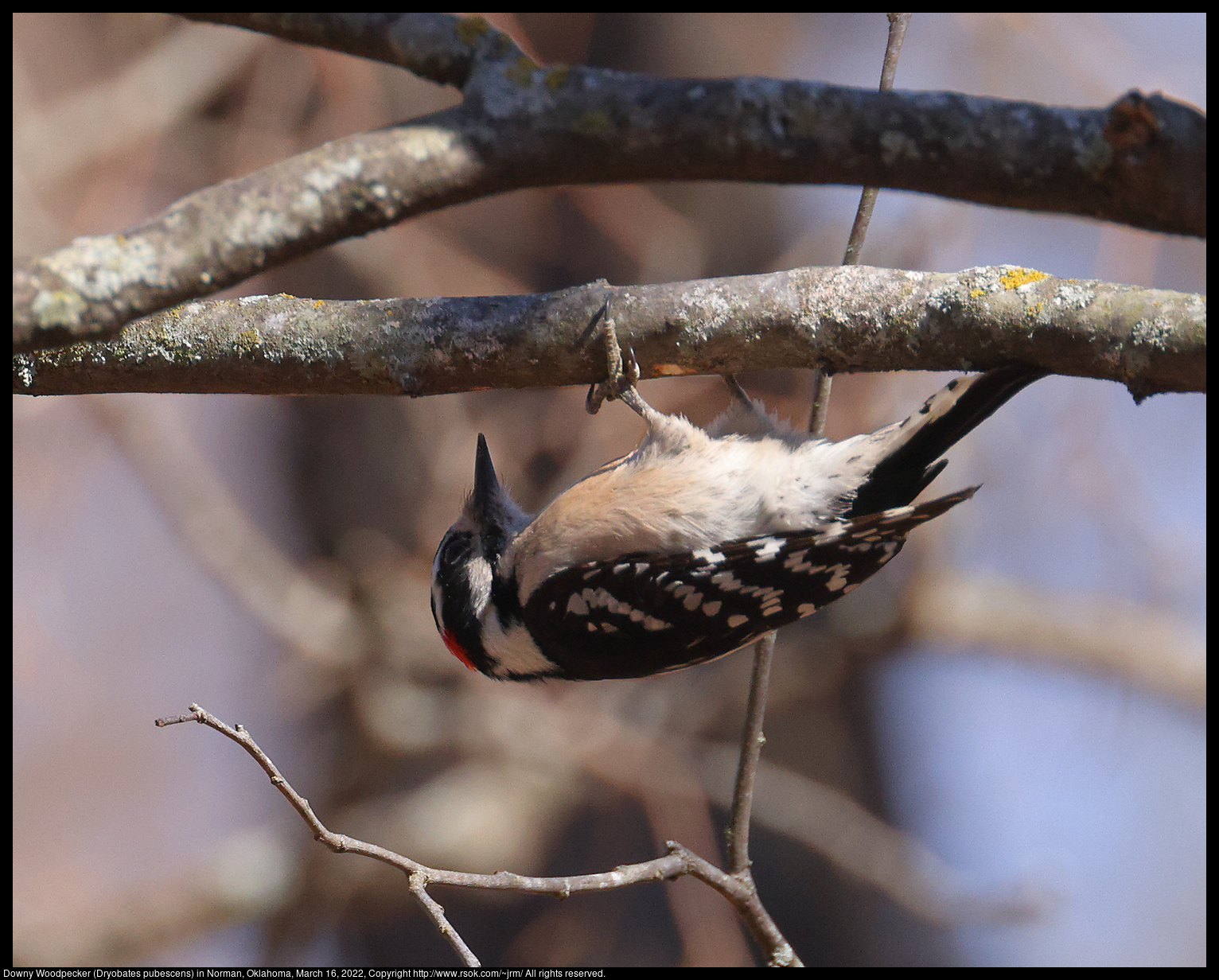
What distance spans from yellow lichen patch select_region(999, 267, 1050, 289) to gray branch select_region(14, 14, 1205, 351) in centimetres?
63

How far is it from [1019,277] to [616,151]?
3.26ft

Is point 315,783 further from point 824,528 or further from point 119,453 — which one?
point 824,528

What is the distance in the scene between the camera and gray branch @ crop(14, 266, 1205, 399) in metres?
1.64

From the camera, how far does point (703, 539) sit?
86.7 inches

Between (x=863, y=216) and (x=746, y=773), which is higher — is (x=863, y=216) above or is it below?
above

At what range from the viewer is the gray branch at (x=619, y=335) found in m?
1.64

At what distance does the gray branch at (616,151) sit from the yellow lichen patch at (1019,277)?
0.63 meters

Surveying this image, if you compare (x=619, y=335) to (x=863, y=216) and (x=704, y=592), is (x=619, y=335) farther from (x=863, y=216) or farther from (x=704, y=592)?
(x=863, y=216)

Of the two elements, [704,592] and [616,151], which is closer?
[616,151]

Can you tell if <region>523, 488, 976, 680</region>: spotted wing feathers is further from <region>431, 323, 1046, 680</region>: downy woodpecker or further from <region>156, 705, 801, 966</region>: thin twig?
<region>156, 705, 801, 966</region>: thin twig

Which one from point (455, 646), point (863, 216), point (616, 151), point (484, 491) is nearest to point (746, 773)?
point (455, 646)

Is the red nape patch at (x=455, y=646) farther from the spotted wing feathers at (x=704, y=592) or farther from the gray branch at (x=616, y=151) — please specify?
the gray branch at (x=616, y=151)

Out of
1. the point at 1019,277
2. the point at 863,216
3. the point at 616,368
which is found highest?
the point at 863,216

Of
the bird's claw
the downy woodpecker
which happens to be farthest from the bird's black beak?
the bird's claw
